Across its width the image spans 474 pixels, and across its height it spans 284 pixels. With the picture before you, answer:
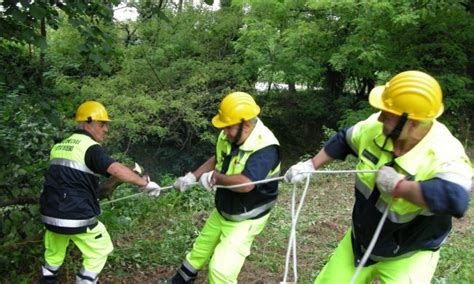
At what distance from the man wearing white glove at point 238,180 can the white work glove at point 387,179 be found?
1.12 m

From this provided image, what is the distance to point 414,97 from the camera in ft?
7.54

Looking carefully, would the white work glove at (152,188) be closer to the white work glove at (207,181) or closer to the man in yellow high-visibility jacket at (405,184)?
the white work glove at (207,181)

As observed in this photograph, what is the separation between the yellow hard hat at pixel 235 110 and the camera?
340cm

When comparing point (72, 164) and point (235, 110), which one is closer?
point (235, 110)

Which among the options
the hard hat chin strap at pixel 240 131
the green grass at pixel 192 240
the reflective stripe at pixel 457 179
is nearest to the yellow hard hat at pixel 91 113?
the hard hat chin strap at pixel 240 131

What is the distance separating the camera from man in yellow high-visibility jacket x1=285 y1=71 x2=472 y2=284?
86.9 inches

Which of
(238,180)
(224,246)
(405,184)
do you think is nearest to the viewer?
(405,184)

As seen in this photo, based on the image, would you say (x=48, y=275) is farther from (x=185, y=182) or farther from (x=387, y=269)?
(x=387, y=269)

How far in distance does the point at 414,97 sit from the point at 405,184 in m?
0.45

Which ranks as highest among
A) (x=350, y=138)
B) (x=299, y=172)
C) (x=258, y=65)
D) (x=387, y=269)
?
(x=350, y=138)

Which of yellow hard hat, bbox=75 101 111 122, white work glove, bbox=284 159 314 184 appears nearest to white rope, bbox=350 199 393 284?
white work glove, bbox=284 159 314 184

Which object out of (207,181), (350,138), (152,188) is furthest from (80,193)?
(350,138)

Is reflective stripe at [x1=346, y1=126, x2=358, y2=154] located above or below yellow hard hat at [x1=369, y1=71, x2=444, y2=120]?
below

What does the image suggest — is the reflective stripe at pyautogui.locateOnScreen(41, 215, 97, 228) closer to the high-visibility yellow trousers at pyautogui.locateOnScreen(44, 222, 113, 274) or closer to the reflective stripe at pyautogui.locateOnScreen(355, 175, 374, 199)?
the high-visibility yellow trousers at pyautogui.locateOnScreen(44, 222, 113, 274)
